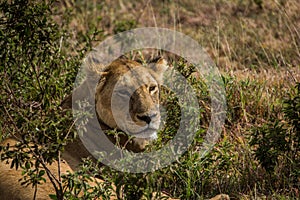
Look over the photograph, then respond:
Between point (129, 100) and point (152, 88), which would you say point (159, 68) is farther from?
point (129, 100)

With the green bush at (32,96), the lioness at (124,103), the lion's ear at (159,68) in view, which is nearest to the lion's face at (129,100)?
the lioness at (124,103)

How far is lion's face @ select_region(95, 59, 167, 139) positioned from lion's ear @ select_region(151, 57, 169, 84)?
0.15 meters

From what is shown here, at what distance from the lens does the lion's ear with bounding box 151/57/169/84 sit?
4.81m

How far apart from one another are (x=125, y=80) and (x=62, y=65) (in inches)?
47.1

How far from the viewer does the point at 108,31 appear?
985 cm

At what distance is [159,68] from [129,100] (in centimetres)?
48

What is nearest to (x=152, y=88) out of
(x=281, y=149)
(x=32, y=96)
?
(x=281, y=149)

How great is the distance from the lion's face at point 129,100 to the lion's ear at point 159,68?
0.49 ft

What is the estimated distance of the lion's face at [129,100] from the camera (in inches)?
171

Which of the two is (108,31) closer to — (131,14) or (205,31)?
(131,14)

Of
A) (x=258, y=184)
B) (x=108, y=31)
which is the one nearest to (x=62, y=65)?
(x=258, y=184)

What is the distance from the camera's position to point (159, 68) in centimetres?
484

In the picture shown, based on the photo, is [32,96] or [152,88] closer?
[152,88]

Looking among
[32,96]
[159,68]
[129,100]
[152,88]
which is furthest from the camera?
[32,96]
